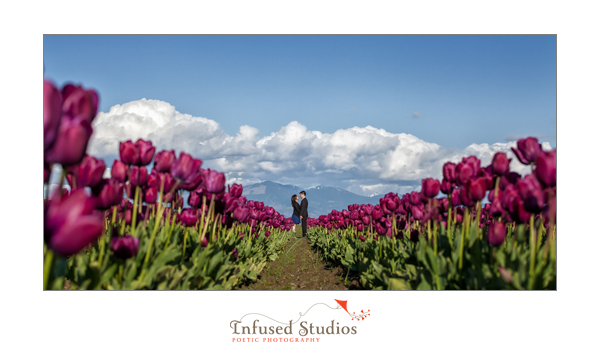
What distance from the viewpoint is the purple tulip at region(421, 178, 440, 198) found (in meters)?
3.37

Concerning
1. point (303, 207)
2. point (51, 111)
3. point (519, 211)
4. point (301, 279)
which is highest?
point (51, 111)

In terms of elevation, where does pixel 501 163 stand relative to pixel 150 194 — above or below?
above

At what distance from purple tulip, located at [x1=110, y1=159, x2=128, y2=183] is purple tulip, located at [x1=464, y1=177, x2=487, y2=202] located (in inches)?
104

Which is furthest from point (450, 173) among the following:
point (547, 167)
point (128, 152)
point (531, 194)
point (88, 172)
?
point (88, 172)

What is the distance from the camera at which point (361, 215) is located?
6.59 metres

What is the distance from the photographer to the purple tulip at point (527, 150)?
103 inches

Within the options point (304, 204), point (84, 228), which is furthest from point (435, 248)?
point (304, 204)

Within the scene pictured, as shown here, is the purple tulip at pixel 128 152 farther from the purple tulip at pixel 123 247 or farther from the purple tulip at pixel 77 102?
the purple tulip at pixel 77 102

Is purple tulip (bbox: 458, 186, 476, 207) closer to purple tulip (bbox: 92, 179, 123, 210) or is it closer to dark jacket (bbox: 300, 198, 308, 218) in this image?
purple tulip (bbox: 92, 179, 123, 210)

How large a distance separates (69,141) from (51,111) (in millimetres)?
119

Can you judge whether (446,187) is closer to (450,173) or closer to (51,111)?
(450,173)

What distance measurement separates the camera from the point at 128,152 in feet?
8.52

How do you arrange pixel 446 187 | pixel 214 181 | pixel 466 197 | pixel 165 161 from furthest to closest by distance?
pixel 446 187 < pixel 214 181 < pixel 466 197 < pixel 165 161
